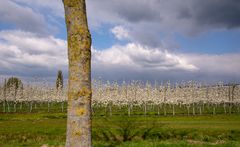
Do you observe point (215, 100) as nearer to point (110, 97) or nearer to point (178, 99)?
point (178, 99)

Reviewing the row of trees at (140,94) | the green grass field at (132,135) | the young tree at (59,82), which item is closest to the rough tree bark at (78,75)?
the green grass field at (132,135)

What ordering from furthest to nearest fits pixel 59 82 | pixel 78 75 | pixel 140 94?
1. pixel 59 82
2. pixel 140 94
3. pixel 78 75

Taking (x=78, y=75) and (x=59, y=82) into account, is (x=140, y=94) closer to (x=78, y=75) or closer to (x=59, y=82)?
(x=59, y=82)

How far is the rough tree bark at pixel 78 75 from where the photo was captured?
595 centimetres

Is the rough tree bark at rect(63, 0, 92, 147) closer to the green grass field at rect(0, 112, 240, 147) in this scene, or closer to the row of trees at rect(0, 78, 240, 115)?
the green grass field at rect(0, 112, 240, 147)

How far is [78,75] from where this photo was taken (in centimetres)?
609

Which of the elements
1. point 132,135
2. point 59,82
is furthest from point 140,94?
point 132,135

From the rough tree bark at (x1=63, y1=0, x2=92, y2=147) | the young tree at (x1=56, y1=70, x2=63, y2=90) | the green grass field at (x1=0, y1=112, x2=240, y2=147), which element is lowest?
the green grass field at (x1=0, y1=112, x2=240, y2=147)

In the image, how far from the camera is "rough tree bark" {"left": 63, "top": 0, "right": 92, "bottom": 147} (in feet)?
19.5

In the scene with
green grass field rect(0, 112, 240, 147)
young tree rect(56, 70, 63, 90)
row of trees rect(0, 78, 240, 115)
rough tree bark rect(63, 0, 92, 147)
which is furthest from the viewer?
young tree rect(56, 70, 63, 90)

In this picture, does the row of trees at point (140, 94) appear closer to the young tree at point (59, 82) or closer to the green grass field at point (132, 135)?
the young tree at point (59, 82)

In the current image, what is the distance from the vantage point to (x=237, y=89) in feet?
291

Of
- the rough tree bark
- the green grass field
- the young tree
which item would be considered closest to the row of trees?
the young tree

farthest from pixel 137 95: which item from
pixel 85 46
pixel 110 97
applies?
pixel 85 46
